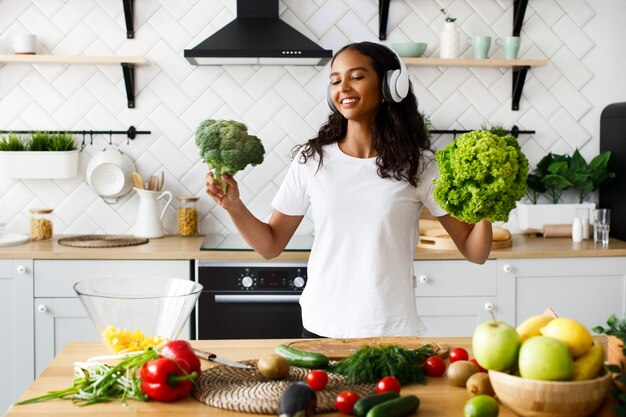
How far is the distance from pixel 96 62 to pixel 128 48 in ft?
0.82

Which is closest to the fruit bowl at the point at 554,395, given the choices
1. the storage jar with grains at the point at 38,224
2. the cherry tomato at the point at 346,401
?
the cherry tomato at the point at 346,401

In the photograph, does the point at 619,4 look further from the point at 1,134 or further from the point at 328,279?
the point at 1,134

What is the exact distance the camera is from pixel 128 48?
4.17 meters

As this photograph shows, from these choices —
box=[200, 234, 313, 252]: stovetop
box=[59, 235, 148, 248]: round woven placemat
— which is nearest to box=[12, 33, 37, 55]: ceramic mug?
box=[59, 235, 148, 248]: round woven placemat

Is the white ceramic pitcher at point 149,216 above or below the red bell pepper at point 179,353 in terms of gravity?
above

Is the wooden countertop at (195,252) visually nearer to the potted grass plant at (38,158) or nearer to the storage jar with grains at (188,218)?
the storage jar with grains at (188,218)

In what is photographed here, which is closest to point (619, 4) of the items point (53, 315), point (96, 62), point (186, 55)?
point (186, 55)

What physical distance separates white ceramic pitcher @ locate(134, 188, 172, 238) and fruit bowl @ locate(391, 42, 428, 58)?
1344 millimetres

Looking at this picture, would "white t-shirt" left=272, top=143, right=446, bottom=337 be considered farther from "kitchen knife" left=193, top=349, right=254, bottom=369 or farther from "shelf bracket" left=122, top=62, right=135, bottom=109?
"shelf bracket" left=122, top=62, right=135, bottom=109

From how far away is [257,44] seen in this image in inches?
147

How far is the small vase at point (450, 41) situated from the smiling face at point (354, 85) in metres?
1.70

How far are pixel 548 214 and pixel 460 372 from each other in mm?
2555

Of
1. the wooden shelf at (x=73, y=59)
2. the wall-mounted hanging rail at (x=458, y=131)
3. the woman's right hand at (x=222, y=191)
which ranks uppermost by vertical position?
the wooden shelf at (x=73, y=59)

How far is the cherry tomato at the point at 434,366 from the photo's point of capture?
1.91 metres
